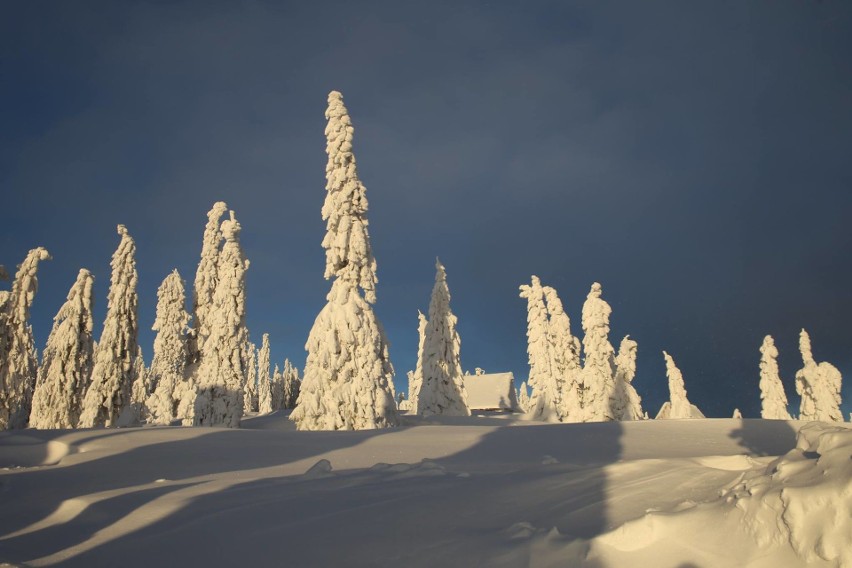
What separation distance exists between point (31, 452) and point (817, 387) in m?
48.3

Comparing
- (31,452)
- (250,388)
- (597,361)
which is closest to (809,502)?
(31,452)

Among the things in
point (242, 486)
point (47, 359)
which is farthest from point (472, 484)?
point (47, 359)

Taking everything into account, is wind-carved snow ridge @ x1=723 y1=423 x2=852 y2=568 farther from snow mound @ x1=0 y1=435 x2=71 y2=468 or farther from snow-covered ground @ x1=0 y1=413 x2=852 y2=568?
snow mound @ x1=0 y1=435 x2=71 y2=468

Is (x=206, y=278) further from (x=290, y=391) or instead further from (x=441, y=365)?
(x=290, y=391)

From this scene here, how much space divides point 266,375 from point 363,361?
238ft

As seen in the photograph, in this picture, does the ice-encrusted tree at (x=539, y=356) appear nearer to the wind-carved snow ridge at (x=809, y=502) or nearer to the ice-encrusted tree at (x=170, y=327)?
the ice-encrusted tree at (x=170, y=327)

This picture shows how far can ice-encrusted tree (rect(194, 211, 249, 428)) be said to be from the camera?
83.7 ft

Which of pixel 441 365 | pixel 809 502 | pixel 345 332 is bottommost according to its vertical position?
pixel 809 502

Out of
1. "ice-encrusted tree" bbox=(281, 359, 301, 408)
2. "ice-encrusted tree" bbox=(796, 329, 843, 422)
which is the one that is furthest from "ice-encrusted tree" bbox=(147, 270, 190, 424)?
"ice-encrusted tree" bbox=(796, 329, 843, 422)

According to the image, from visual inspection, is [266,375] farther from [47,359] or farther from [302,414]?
[302,414]

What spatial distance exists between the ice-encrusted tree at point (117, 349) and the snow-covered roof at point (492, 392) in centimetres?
3841

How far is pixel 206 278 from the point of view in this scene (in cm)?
2955

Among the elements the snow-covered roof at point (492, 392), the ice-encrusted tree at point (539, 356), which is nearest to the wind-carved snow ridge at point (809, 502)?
the ice-encrusted tree at point (539, 356)

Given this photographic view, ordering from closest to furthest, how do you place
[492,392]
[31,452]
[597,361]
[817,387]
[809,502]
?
1. [809,502]
2. [31,452]
3. [597,361]
4. [817,387]
5. [492,392]
